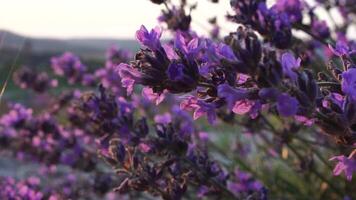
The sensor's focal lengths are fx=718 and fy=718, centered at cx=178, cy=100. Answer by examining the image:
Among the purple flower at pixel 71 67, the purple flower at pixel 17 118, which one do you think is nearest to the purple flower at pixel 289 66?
the purple flower at pixel 17 118

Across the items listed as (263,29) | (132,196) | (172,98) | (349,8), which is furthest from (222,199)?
(172,98)

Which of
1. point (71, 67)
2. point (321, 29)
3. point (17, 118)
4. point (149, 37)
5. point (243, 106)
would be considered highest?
point (149, 37)

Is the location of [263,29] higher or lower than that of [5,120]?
higher

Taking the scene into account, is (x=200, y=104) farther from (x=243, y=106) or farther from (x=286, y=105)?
(x=286, y=105)

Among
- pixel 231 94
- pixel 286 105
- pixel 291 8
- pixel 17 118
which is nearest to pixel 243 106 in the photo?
pixel 231 94

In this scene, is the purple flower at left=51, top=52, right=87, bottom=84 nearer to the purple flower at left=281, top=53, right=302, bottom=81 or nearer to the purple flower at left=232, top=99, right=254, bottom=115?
the purple flower at left=232, top=99, right=254, bottom=115

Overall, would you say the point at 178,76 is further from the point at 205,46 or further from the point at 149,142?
the point at 149,142

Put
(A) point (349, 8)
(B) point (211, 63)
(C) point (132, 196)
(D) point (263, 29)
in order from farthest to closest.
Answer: (A) point (349, 8) < (C) point (132, 196) < (D) point (263, 29) < (B) point (211, 63)

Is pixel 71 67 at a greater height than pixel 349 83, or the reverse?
pixel 349 83

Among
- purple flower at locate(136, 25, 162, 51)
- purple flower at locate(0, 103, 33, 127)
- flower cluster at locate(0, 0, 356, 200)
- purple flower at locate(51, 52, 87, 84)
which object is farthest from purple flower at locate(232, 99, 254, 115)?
purple flower at locate(51, 52, 87, 84)
